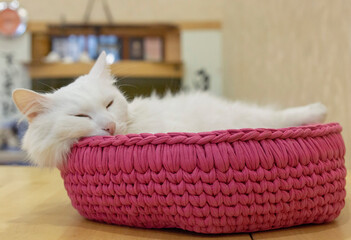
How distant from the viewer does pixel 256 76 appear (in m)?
2.82

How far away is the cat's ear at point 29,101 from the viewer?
85cm

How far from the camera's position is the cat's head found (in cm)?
82

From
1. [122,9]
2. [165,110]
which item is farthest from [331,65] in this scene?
[122,9]

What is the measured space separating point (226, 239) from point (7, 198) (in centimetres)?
66

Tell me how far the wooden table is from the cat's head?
12cm

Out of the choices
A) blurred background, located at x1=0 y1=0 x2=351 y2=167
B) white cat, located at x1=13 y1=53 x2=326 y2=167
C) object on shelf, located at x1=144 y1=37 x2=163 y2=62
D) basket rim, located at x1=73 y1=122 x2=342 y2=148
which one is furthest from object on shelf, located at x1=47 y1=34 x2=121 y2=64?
basket rim, located at x1=73 y1=122 x2=342 y2=148

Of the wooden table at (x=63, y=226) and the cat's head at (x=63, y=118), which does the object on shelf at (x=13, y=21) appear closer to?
the wooden table at (x=63, y=226)

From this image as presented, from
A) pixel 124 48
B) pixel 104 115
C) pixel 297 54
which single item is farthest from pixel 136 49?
pixel 104 115

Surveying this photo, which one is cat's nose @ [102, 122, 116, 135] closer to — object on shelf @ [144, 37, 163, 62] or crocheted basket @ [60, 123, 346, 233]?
crocheted basket @ [60, 123, 346, 233]

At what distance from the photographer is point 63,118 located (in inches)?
33.2

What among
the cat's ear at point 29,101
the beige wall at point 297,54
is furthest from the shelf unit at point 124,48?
the cat's ear at point 29,101

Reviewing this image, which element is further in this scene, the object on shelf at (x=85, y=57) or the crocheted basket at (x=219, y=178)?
the object on shelf at (x=85, y=57)

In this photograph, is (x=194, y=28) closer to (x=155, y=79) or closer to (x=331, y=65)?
(x=155, y=79)

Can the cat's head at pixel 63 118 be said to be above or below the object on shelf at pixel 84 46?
below
